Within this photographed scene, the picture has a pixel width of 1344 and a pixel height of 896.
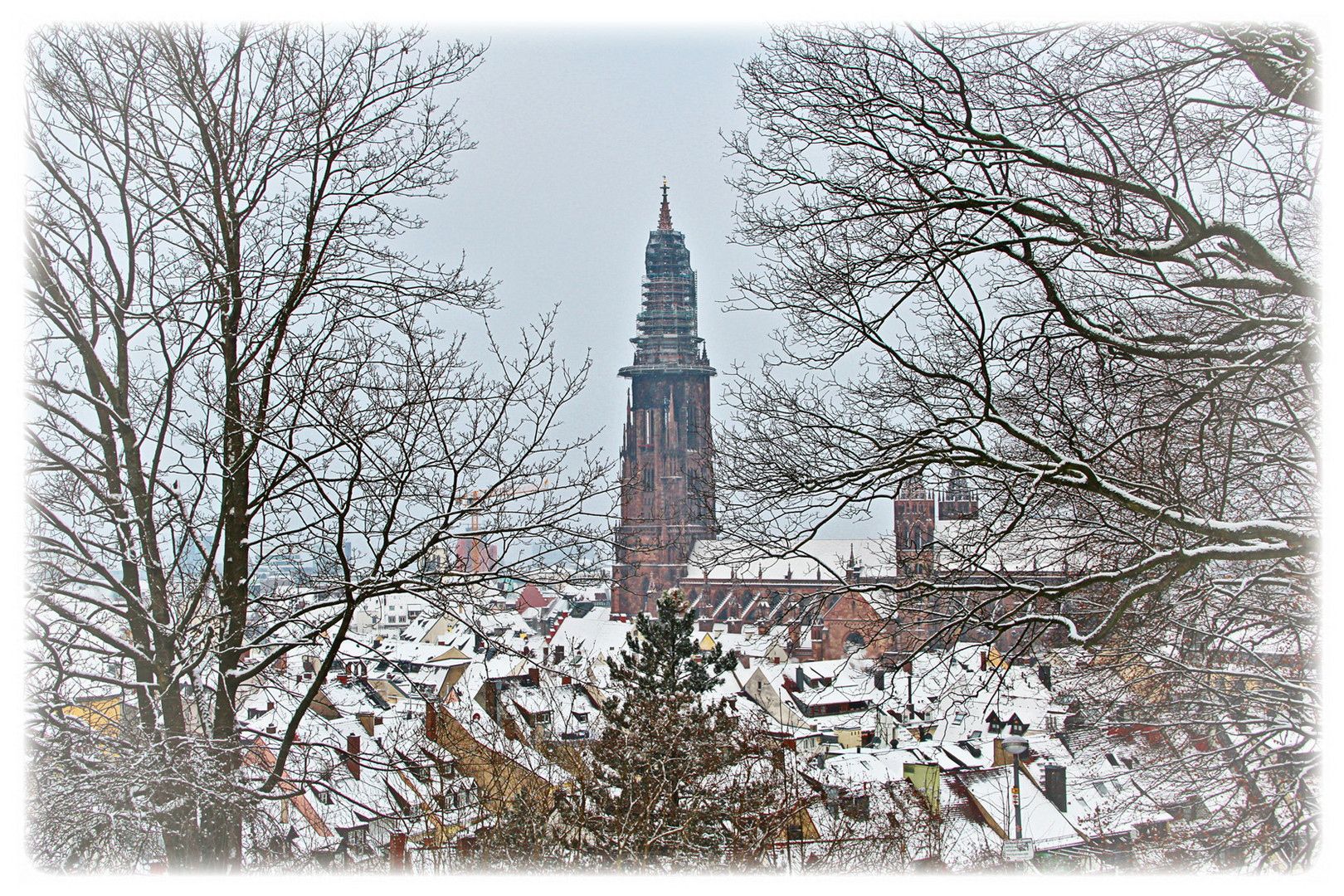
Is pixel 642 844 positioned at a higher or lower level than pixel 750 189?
lower

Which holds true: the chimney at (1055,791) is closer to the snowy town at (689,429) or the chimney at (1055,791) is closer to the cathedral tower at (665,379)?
the snowy town at (689,429)

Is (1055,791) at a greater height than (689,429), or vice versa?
(689,429)

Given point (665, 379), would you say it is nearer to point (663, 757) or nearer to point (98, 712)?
point (663, 757)

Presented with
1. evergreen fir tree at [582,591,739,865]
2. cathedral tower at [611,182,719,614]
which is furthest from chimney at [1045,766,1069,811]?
cathedral tower at [611,182,719,614]

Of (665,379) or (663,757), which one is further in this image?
(665,379)

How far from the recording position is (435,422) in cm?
449

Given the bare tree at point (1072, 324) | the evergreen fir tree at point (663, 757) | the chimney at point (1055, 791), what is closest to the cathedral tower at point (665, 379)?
A: the evergreen fir tree at point (663, 757)

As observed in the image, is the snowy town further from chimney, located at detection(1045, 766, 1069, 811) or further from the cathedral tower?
the cathedral tower

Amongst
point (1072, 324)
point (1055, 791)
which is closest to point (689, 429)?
point (1072, 324)

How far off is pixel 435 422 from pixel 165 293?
161 centimetres

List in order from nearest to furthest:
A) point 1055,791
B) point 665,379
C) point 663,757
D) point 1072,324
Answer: point 1072,324 → point 663,757 → point 1055,791 → point 665,379

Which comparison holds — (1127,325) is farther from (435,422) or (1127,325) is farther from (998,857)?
(998,857)

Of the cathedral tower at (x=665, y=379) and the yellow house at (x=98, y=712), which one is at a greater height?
the cathedral tower at (x=665, y=379)

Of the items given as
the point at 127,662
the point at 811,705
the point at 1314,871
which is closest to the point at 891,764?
the point at 811,705
